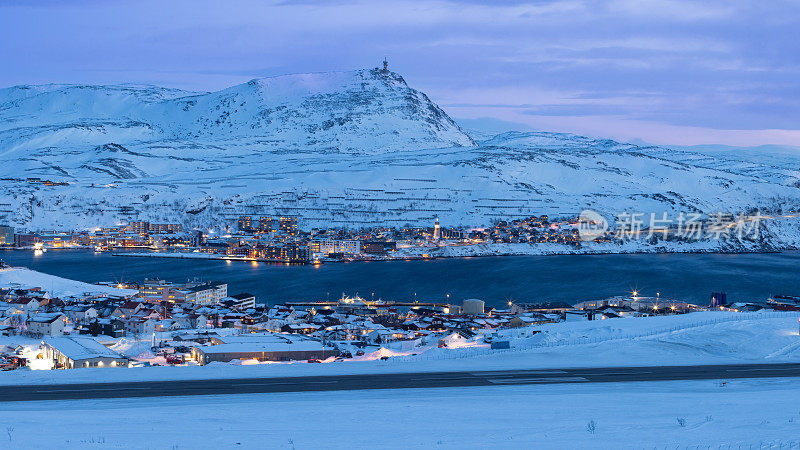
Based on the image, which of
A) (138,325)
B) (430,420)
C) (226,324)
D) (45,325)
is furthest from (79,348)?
(430,420)

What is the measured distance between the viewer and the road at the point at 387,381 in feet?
45.2

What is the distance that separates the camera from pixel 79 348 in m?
21.0

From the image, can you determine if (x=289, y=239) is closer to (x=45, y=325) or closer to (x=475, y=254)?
(x=475, y=254)

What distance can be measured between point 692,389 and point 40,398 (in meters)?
11.1

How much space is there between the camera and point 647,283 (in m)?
55.2

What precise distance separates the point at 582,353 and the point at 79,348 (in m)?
12.8

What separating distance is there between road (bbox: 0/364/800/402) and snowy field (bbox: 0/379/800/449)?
0.66 meters

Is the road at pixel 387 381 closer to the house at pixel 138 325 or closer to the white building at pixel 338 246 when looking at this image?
the house at pixel 138 325

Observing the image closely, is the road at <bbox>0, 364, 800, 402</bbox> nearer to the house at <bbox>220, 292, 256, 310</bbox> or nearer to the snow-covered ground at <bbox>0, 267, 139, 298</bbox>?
the house at <bbox>220, 292, 256, 310</bbox>

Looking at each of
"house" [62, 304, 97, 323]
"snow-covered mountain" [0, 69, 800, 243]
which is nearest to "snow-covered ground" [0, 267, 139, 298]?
"house" [62, 304, 97, 323]

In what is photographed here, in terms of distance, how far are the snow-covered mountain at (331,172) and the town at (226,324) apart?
50.0 metres

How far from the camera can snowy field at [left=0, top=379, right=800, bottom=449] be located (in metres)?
9.53

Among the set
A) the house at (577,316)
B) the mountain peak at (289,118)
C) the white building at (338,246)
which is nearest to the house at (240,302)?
the house at (577,316)

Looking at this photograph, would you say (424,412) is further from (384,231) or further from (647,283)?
(384,231)
